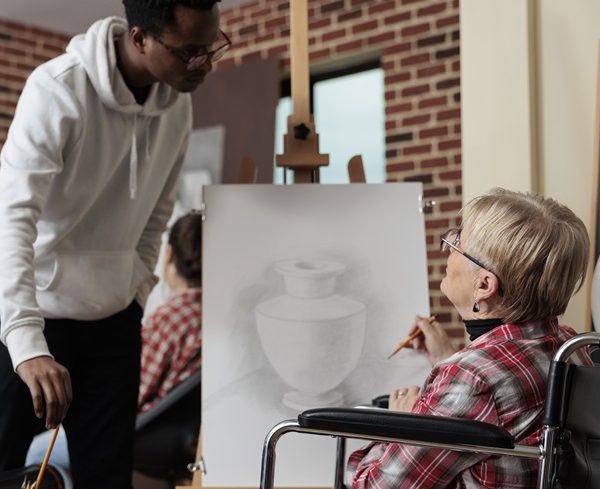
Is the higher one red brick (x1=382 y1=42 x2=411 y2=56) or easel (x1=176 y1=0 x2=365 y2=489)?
red brick (x1=382 y1=42 x2=411 y2=56)

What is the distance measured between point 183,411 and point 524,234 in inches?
69.7

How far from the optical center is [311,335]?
217cm

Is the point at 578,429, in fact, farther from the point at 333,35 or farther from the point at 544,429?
the point at 333,35

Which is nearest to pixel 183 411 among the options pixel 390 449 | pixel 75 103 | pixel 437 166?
pixel 75 103

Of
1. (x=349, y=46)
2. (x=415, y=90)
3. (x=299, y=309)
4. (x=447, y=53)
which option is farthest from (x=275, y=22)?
(x=299, y=309)

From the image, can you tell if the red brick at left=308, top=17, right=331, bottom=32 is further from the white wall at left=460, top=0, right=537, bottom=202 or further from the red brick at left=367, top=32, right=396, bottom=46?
the white wall at left=460, top=0, right=537, bottom=202

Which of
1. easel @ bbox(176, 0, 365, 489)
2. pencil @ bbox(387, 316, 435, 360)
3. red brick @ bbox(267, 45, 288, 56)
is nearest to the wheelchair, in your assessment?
pencil @ bbox(387, 316, 435, 360)

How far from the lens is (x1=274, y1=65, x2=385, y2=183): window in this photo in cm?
475

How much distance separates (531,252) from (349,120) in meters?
3.51

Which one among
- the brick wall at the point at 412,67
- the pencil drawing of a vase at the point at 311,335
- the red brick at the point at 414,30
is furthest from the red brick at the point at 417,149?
the pencil drawing of a vase at the point at 311,335

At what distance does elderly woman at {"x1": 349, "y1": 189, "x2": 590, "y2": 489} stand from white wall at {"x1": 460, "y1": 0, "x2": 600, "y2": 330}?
119cm

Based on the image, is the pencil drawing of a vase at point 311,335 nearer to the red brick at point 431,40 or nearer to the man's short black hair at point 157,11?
the man's short black hair at point 157,11

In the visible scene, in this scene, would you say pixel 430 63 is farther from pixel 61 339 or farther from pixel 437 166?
pixel 61 339

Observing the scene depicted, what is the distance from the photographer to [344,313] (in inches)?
86.1
